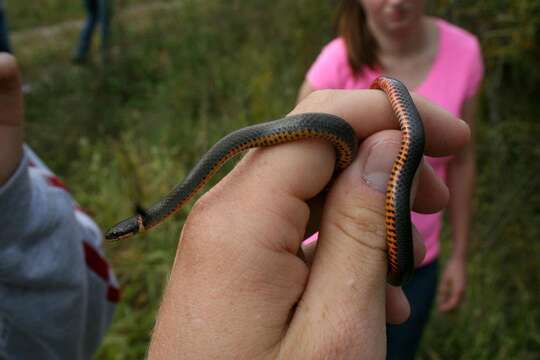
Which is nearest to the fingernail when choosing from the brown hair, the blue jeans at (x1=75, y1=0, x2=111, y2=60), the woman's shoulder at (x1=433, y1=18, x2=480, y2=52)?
the brown hair

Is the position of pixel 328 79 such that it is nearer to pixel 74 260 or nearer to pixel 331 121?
pixel 331 121

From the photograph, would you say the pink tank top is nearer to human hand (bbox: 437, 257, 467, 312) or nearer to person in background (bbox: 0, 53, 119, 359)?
human hand (bbox: 437, 257, 467, 312)

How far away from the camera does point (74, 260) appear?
2332 millimetres

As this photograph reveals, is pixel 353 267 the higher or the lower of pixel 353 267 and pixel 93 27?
the higher

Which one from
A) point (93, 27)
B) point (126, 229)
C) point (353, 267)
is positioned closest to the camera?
point (353, 267)

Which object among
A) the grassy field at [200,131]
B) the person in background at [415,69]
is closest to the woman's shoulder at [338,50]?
the person in background at [415,69]

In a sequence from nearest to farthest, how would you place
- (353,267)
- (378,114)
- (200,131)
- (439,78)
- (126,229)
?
(353,267), (378,114), (126,229), (439,78), (200,131)

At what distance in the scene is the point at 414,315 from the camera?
306 cm

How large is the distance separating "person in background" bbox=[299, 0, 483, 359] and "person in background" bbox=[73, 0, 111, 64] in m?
6.51

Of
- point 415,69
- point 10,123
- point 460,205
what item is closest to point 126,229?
point 10,123

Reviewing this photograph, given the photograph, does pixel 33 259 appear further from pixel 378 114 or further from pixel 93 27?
pixel 93 27

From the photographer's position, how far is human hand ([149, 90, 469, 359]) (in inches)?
50.7

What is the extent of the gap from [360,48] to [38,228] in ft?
6.72

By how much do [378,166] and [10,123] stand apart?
5.17 ft
